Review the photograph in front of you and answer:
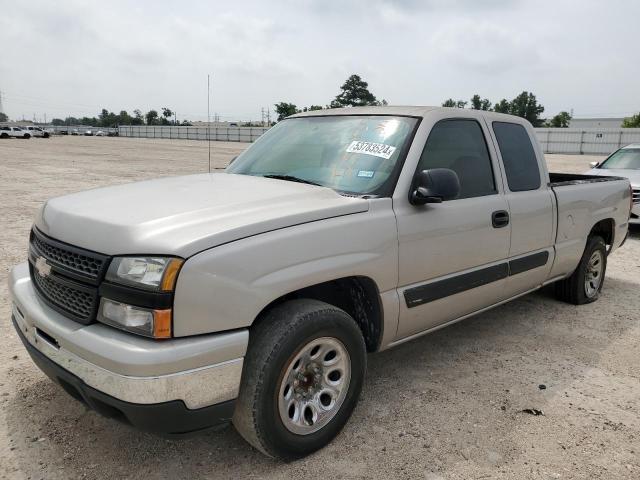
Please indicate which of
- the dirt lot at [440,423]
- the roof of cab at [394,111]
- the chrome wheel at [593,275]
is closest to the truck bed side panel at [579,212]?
the chrome wheel at [593,275]

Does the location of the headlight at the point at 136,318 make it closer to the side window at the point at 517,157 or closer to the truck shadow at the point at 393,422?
the truck shadow at the point at 393,422

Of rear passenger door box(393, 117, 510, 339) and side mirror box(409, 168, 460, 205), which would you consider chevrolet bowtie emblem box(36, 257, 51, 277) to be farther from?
side mirror box(409, 168, 460, 205)

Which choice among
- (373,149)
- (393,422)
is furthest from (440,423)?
(373,149)

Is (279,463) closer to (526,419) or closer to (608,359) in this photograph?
(526,419)

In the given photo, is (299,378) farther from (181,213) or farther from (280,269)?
(181,213)

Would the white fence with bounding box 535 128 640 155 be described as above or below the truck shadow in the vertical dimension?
above

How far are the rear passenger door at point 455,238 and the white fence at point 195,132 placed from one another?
58993mm

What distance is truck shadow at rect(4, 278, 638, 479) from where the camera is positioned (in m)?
2.63

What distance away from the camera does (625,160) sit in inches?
395

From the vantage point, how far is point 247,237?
2373 millimetres

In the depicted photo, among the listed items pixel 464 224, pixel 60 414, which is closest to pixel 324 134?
pixel 464 224

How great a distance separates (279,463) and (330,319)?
770mm

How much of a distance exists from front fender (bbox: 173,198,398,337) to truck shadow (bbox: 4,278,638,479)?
807 millimetres

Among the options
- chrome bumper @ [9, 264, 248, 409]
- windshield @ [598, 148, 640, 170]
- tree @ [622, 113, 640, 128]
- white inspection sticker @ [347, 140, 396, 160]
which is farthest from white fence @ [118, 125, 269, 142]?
chrome bumper @ [9, 264, 248, 409]
